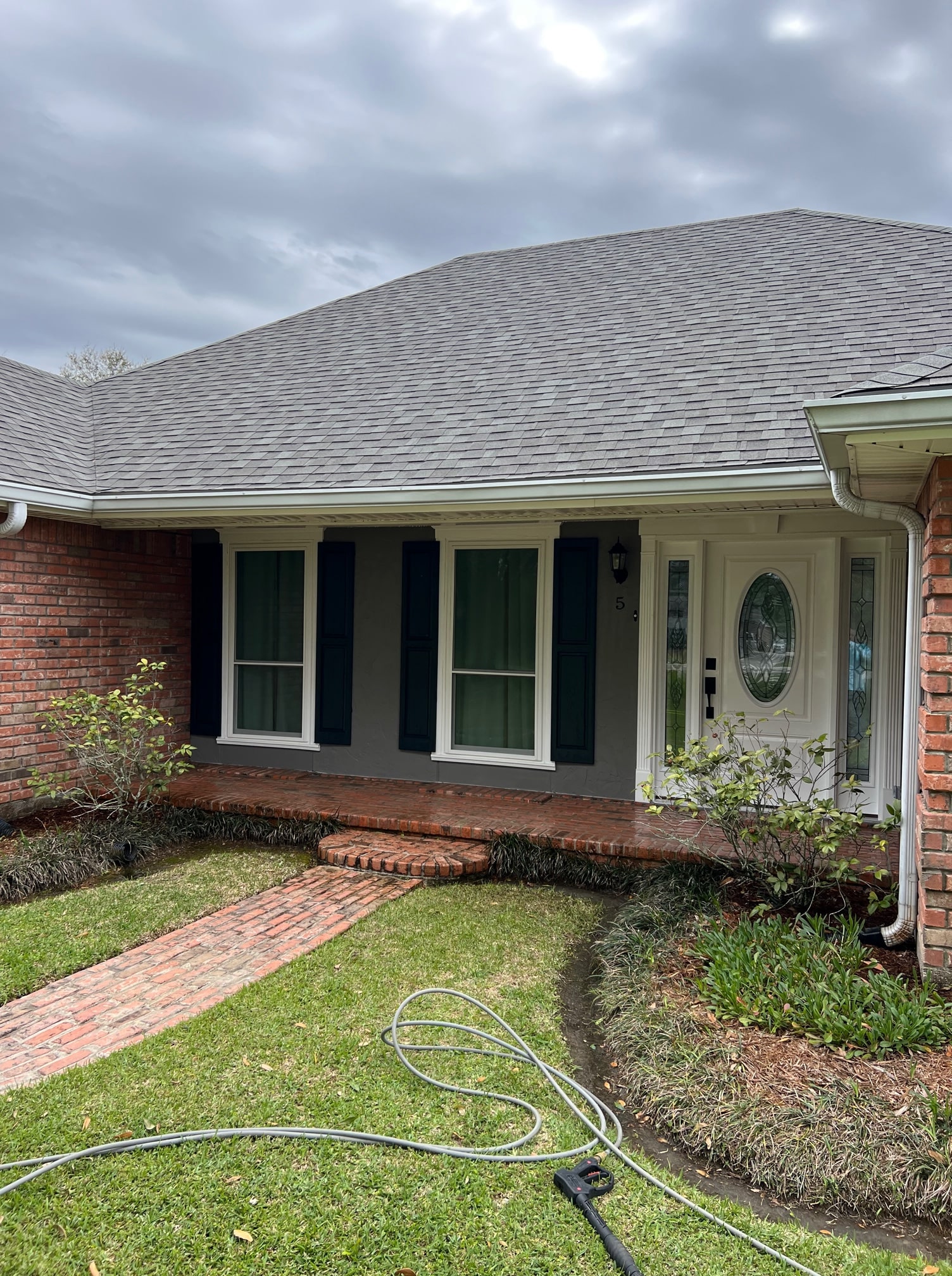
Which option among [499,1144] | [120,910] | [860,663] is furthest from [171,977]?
[860,663]

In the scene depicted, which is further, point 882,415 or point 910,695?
point 910,695

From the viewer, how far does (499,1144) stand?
276 cm

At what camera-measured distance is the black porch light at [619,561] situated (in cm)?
695

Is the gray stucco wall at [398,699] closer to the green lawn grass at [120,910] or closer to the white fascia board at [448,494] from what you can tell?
the white fascia board at [448,494]

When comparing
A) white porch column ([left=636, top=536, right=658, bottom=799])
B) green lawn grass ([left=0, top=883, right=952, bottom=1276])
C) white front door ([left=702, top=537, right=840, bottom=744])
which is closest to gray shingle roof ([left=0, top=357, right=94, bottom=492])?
white porch column ([left=636, top=536, right=658, bottom=799])

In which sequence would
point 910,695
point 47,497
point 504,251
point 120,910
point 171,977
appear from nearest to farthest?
point 171,977, point 910,695, point 120,910, point 47,497, point 504,251

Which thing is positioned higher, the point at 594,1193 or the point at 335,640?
the point at 335,640

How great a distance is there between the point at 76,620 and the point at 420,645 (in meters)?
2.89

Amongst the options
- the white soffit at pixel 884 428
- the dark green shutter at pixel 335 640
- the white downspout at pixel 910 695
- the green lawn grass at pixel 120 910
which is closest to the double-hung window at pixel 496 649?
the dark green shutter at pixel 335 640

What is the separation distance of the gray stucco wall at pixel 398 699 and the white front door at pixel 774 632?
64cm

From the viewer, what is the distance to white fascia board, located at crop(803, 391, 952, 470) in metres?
3.09

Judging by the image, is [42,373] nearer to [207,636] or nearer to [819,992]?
[207,636]

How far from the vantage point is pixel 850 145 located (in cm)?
2138

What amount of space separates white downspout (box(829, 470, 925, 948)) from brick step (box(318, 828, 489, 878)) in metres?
2.54
